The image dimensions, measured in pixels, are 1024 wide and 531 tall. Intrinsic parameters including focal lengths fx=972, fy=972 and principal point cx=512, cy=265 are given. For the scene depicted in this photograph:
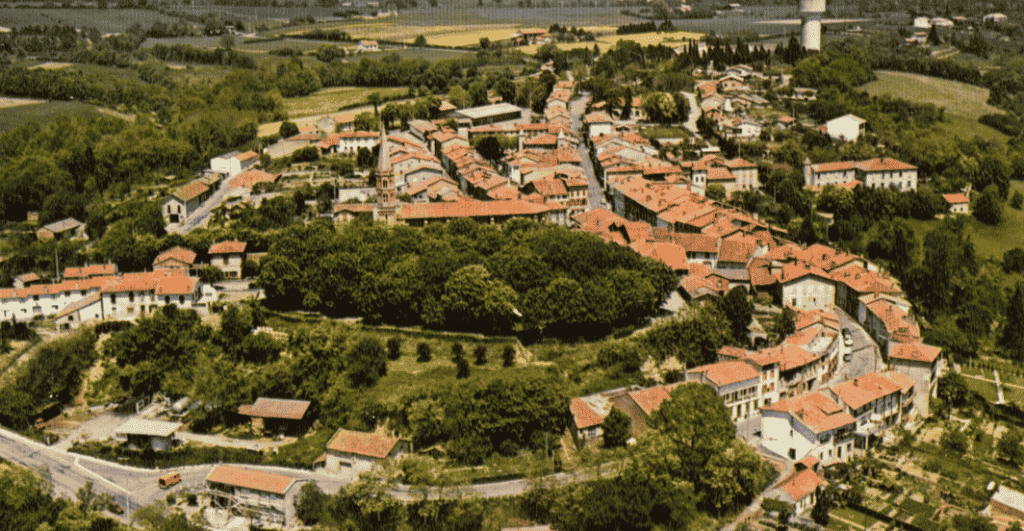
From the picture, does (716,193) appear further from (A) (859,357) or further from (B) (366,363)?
(B) (366,363)

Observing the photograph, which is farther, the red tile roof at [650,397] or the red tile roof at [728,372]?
the red tile roof at [728,372]

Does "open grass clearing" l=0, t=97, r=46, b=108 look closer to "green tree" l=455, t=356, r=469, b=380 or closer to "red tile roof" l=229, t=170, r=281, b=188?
"red tile roof" l=229, t=170, r=281, b=188

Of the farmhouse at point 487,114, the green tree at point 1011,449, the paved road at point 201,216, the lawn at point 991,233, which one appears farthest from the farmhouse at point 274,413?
the farmhouse at point 487,114

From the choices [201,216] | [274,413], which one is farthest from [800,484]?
[201,216]

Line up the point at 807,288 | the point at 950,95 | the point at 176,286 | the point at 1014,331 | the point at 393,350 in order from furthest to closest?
the point at 950,95
the point at 807,288
the point at 176,286
the point at 1014,331
the point at 393,350

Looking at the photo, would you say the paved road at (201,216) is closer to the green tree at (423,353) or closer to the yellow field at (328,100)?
the green tree at (423,353)

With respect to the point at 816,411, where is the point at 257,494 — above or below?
below
